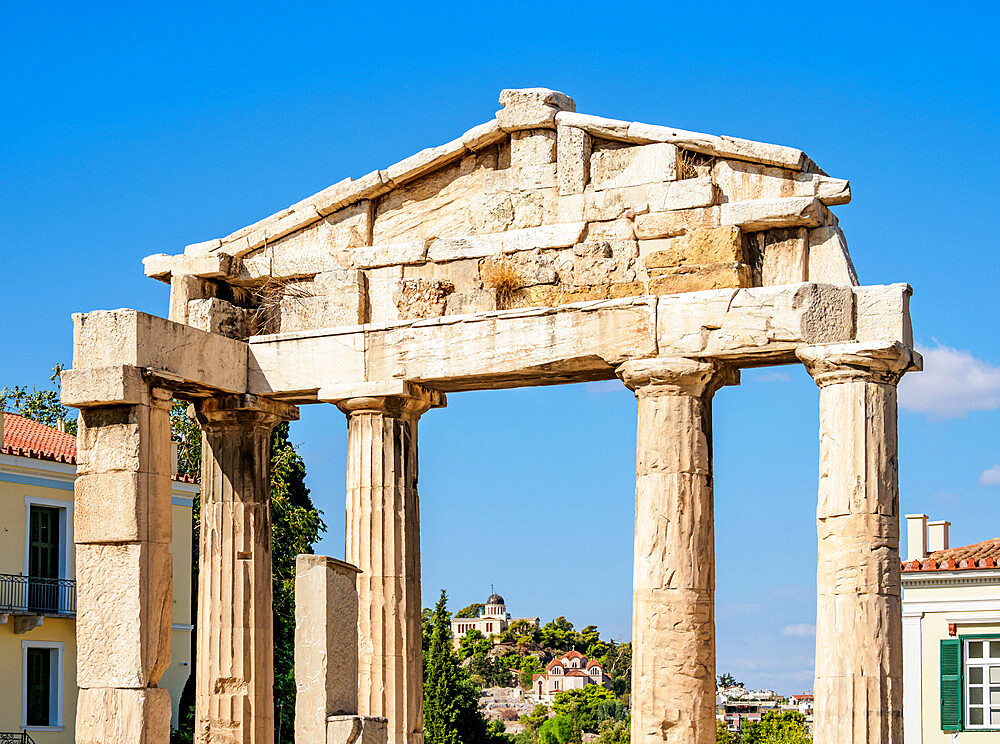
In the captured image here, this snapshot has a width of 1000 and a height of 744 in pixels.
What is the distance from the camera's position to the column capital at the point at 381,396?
54.1 ft

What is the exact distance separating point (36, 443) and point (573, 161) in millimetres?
16145

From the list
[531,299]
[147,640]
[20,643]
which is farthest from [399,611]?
[20,643]

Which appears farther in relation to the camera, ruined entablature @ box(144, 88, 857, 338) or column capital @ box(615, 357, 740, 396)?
ruined entablature @ box(144, 88, 857, 338)

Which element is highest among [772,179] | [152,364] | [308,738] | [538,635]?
[772,179]

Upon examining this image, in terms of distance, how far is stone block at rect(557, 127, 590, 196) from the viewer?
1606 cm

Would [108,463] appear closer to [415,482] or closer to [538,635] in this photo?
[415,482]

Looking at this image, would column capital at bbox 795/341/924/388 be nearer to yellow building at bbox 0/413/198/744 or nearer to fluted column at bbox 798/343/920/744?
fluted column at bbox 798/343/920/744

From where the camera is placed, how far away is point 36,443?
28578mm

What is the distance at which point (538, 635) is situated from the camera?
110000 millimetres

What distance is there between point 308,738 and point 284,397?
20.7ft

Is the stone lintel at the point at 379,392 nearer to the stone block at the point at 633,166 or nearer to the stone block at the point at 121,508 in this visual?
the stone block at the point at 121,508

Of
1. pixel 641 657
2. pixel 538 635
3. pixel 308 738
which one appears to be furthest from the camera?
pixel 538 635

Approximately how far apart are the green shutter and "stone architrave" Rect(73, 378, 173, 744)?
13675 millimetres

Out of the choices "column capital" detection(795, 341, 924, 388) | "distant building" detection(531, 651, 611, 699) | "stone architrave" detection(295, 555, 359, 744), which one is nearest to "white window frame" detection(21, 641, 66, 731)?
"stone architrave" detection(295, 555, 359, 744)
